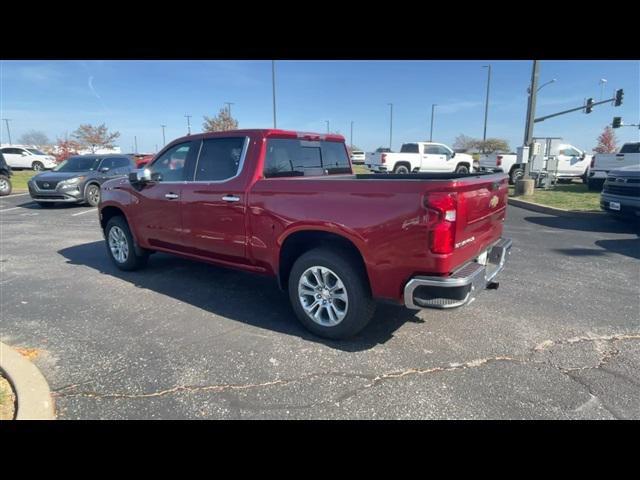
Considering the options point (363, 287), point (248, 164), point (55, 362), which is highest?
point (248, 164)

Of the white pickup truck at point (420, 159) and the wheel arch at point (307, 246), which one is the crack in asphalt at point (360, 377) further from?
the white pickup truck at point (420, 159)

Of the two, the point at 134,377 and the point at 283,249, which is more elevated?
the point at 283,249

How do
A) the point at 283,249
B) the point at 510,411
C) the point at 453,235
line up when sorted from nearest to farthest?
the point at 510,411 → the point at 453,235 → the point at 283,249

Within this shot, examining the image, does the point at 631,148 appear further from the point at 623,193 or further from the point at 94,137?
the point at 94,137

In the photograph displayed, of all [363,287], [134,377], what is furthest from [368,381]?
[134,377]

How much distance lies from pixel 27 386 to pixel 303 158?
10.7 feet

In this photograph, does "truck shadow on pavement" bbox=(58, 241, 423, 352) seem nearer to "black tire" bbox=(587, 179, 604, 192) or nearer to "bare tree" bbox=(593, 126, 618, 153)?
"black tire" bbox=(587, 179, 604, 192)

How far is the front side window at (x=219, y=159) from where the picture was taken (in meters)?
4.22

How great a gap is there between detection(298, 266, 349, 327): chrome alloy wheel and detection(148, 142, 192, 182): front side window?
7.23 feet

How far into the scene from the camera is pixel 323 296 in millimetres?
3553

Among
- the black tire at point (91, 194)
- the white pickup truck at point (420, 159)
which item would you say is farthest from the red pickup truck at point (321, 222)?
the white pickup truck at point (420, 159)

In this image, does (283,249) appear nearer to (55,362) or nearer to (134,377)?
(134,377)
